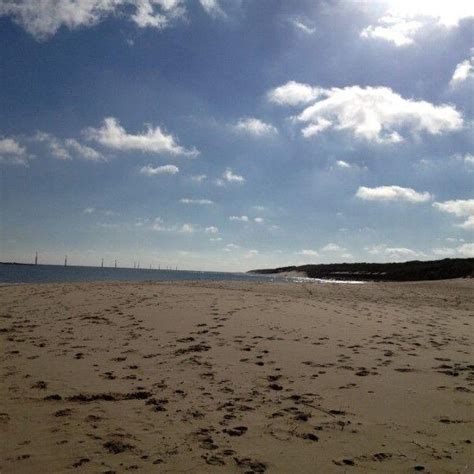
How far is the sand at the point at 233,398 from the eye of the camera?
409 centimetres

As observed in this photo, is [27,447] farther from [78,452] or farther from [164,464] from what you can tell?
[164,464]

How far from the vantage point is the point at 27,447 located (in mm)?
4281

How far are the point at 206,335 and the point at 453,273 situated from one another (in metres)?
65.4

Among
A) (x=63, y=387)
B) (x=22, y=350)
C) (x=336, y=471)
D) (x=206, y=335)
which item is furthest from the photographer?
(x=206, y=335)

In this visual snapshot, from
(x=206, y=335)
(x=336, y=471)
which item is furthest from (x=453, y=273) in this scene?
(x=336, y=471)

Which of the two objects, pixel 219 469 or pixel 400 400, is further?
pixel 400 400

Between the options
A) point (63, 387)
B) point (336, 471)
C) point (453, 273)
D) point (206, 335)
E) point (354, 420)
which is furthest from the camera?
point (453, 273)

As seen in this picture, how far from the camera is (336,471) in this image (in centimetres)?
386

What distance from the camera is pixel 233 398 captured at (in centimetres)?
575

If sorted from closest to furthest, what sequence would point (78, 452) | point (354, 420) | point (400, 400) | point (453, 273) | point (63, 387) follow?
point (78, 452), point (354, 420), point (400, 400), point (63, 387), point (453, 273)

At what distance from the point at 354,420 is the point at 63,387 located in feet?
15.0

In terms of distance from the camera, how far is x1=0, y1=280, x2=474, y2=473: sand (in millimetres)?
4094

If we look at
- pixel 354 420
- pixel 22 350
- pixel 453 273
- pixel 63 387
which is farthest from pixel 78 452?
pixel 453 273

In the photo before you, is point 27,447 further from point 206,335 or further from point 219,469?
point 206,335
